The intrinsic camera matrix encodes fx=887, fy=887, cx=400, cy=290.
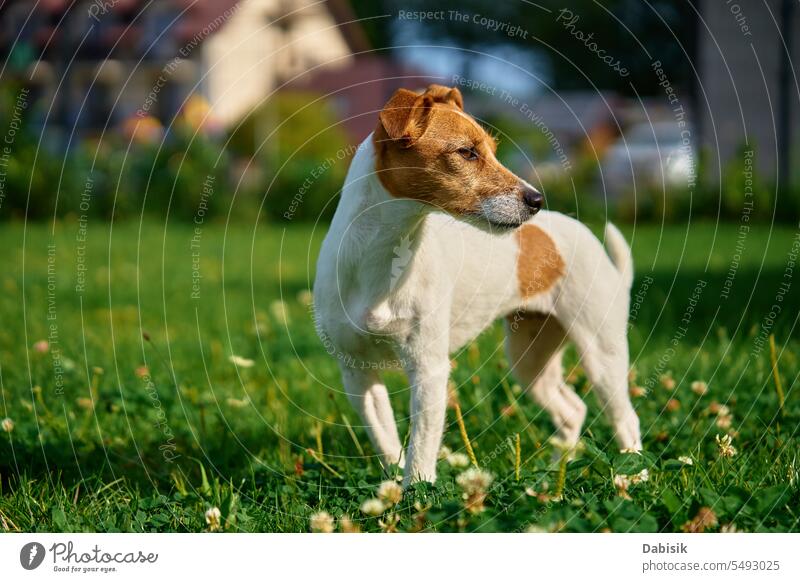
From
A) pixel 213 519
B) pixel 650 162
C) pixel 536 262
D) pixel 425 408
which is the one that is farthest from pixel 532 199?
pixel 650 162

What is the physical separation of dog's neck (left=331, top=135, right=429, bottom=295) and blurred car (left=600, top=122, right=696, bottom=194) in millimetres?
7565

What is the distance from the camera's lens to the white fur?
3.87m

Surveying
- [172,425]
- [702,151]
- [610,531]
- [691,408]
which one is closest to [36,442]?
[172,425]

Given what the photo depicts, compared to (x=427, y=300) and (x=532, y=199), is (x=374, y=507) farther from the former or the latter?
(x=532, y=199)

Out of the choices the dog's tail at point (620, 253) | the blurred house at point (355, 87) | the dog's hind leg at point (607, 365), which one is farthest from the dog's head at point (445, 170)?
the blurred house at point (355, 87)

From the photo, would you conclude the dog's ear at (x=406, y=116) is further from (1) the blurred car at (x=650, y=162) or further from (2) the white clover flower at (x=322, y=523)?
(1) the blurred car at (x=650, y=162)

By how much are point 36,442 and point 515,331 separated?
2.66 m

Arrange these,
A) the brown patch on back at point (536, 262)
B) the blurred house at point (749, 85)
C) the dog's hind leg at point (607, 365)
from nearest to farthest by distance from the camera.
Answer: the brown patch on back at point (536, 262) < the dog's hind leg at point (607, 365) < the blurred house at point (749, 85)

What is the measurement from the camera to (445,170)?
3801 mm

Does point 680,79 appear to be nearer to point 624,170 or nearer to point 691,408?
point 624,170

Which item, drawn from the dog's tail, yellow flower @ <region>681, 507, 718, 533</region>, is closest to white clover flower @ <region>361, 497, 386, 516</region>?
yellow flower @ <region>681, 507, 718, 533</region>

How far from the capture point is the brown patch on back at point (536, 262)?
4578 mm

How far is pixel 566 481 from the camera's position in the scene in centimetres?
378

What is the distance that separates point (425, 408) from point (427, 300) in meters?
0.47
